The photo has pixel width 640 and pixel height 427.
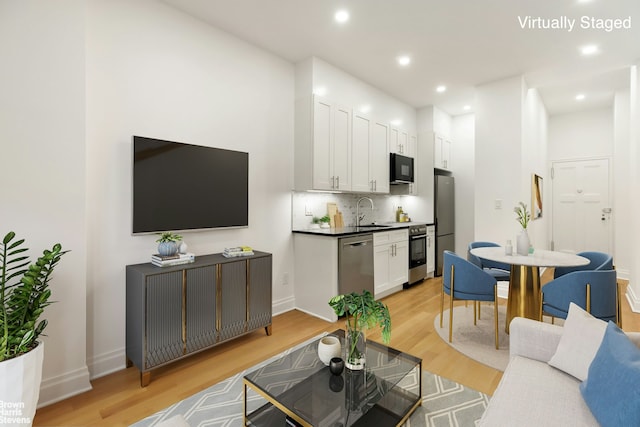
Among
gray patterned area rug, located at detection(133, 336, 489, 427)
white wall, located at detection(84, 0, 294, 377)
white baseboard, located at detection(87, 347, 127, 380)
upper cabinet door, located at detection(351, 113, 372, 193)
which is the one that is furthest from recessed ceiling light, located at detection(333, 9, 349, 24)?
white baseboard, located at detection(87, 347, 127, 380)

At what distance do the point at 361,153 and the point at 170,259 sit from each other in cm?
275

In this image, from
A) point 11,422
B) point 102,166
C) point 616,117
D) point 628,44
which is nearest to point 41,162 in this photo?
point 102,166

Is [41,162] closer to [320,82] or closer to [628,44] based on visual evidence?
[320,82]

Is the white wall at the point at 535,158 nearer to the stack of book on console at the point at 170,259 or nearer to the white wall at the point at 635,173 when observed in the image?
the white wall at the point at 635,173

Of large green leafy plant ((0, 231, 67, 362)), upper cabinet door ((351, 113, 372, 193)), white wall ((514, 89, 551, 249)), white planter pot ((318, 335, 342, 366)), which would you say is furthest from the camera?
white wall ((514, 89, 551, 249))

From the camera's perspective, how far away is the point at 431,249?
529 centimetres

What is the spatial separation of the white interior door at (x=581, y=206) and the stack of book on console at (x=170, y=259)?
6.95 m

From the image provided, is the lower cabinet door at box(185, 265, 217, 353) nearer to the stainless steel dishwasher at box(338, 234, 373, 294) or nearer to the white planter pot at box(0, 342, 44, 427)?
the white planter pot at box(0, 342, 44, 427)

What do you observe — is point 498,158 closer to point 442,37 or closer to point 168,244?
point 442,37

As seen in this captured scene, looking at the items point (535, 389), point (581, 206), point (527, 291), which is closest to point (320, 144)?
point (527, 291)

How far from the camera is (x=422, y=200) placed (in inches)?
218

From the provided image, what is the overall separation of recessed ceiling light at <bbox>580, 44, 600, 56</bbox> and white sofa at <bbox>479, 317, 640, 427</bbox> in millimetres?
3475

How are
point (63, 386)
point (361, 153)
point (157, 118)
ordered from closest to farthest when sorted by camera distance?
point (63, 386), point (157, 118), point (361, 153)

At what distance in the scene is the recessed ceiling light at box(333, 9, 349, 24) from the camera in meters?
2.86
